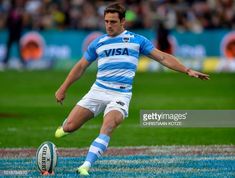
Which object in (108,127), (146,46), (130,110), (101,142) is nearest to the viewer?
(101,142)

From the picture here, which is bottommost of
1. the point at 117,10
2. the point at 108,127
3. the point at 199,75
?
the point at 108,127

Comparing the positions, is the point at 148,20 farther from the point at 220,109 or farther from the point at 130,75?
the point at 130,75

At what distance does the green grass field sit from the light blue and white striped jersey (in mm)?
3852

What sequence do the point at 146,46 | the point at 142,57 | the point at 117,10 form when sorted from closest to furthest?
the point at 117,10
the point at 146,46
the point at 142,57

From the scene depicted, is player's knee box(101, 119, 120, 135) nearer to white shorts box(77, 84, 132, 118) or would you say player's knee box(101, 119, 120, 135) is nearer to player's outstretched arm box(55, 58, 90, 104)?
white shorts box(77, 84, 132, 118)

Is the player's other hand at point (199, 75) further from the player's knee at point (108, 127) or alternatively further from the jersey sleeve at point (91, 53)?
the jersey sleeve at point (91, 53)

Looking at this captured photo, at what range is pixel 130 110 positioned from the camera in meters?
21.7

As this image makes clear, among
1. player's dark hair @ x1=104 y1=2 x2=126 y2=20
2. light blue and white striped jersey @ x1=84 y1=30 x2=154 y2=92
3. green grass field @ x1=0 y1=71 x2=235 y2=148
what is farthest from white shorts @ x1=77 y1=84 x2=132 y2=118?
green grass field @ x1=0 y1=71 x2=235 y2=148

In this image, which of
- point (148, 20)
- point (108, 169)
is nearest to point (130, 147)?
point (108, 169)

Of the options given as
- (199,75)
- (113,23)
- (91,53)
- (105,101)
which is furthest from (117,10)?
(199,75)

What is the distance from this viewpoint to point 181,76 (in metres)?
31.5

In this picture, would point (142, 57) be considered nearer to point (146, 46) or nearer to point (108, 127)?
point (146, 46)

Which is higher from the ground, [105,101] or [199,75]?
[199,75]

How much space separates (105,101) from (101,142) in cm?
70
